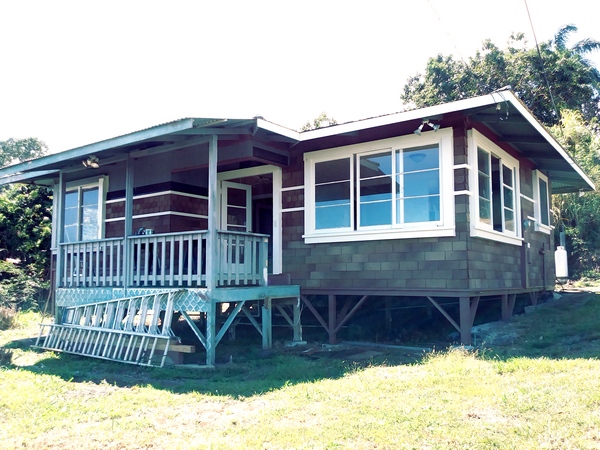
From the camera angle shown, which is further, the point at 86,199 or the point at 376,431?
the point at 86,199

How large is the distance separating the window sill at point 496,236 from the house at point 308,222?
56 millimetres

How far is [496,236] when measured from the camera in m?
9.22

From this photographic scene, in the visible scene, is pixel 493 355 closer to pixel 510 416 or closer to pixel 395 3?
pixel 510 416

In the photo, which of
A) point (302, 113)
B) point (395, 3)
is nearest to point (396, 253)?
point (395, 3)

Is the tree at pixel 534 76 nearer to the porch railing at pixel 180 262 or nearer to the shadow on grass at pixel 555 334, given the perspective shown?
the shadow on grass at pixel 555 334

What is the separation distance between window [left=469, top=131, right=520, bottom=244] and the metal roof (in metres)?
0.35

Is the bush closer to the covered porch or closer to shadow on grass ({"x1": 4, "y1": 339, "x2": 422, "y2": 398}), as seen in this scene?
the covered porch

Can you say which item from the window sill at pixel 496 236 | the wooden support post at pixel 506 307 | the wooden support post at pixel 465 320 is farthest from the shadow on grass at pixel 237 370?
the wooden support post at pixel 506 307

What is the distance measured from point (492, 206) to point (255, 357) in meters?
4.85

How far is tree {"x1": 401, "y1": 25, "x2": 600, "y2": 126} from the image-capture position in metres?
25.8

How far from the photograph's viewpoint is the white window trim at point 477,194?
830cm

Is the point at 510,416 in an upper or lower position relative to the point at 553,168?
lower

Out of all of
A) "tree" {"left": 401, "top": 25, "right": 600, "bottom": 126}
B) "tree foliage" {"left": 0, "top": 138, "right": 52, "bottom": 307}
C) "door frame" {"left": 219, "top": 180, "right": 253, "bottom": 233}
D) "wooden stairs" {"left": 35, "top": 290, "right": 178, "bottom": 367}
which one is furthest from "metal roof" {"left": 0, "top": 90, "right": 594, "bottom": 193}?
"tree" {"left": 401, "top": 25, "right": 600, "bottom": 126}

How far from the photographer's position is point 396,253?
28.4 ft
